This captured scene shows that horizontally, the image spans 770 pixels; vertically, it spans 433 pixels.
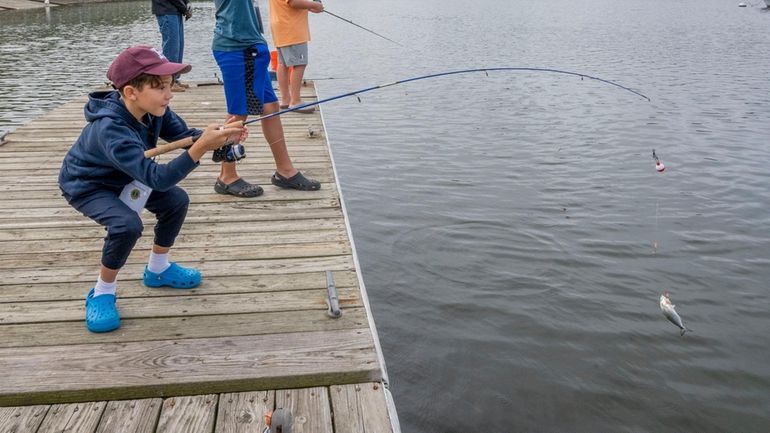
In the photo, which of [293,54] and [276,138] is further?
[293,54]

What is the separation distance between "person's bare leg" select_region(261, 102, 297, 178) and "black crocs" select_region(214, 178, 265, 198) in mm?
285

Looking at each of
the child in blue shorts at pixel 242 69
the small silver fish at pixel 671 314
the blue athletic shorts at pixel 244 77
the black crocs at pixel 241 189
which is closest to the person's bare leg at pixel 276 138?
the child in blue shorts at pixel 242 69

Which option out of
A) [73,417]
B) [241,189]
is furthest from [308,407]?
[241,189]

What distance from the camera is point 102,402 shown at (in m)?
2.76

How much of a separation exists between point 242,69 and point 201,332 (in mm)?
2509

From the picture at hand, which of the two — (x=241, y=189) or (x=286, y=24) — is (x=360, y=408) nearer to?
(x=241, y=189)

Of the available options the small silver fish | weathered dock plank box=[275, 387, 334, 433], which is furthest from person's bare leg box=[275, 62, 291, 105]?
weathered dock plank box=[275, 387, 334, 433]

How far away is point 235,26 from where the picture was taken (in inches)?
193

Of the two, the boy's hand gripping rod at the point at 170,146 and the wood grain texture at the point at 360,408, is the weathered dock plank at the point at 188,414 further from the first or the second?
the boy's hand gripping rod at the point at 170,146

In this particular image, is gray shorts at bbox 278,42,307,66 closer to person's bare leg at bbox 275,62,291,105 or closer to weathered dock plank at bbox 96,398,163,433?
person's bare leg at bbox 275,62,291,105

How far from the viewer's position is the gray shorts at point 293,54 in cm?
752

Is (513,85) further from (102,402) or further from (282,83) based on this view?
(102,402)

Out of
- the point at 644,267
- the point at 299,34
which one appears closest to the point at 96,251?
the point at 299,34

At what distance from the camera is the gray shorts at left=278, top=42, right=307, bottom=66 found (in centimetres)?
752
